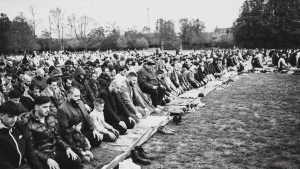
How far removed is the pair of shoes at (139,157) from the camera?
5492 millimetres

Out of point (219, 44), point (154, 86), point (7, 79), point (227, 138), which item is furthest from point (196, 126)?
point (219, 44)

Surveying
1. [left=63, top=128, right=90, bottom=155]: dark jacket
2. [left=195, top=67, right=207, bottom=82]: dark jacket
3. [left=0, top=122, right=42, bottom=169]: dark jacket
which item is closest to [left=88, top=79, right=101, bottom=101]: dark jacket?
[left=63, top=128, right=90, bottom=155]: dark jacket

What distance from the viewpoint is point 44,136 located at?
174 inches

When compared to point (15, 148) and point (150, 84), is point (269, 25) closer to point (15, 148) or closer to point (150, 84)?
point (150, 84)

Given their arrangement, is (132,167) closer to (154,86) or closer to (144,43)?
(154,86)

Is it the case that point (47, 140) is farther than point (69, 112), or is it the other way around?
point (69, 112)

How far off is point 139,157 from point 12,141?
2.39m

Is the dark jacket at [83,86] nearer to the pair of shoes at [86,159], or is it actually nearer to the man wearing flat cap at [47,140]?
the pair of shoes at [86,159]

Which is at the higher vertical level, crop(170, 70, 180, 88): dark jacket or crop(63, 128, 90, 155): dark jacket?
crop(170, 70, 180, 88): dark jacket

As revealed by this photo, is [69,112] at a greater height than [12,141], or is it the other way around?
[69,112]

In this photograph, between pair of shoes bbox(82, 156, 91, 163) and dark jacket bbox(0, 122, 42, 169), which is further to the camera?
pair of shoes bbox(82, 156, 91, 163)

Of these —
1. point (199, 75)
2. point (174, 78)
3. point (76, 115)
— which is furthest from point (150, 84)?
point (199, 75)

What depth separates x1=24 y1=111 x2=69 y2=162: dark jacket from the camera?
4348mm

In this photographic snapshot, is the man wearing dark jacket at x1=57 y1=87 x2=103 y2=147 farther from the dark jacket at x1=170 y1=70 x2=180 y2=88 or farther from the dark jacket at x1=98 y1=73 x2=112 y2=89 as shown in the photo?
the dark jacket at x1=170 y1=70 x2=180 y2=88
